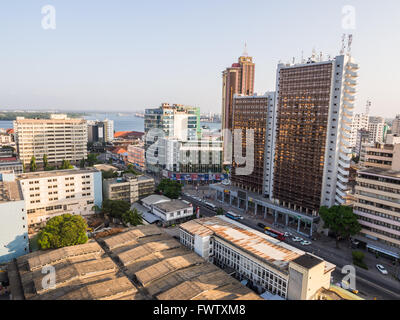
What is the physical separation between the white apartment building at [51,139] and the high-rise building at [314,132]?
91978 mm

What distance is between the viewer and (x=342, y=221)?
51531mm

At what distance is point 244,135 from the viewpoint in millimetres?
77125

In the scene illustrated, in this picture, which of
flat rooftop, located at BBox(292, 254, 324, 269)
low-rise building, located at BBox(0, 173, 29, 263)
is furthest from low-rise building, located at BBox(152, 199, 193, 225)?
flat rooftop, located at BBox(292, 254, 324, 269)

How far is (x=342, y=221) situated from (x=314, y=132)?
61.0ft

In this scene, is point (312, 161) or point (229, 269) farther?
point (312, 161)

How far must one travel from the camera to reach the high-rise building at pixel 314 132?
5538cm

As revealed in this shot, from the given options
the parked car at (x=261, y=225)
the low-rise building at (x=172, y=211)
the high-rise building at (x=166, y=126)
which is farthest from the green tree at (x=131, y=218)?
the high-rise building at (x=166, y=126)

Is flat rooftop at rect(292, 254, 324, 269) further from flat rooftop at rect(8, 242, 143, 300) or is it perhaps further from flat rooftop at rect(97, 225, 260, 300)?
flat rooftop at rect(8, 242, 143, 300)

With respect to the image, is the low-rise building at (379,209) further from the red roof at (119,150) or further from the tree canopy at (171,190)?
the red roof at (119,150)

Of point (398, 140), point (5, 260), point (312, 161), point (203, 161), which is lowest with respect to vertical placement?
point (5, 260)

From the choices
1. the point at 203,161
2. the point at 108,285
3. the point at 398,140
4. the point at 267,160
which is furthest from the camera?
the point at 203,161

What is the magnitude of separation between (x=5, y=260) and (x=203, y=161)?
213ft
